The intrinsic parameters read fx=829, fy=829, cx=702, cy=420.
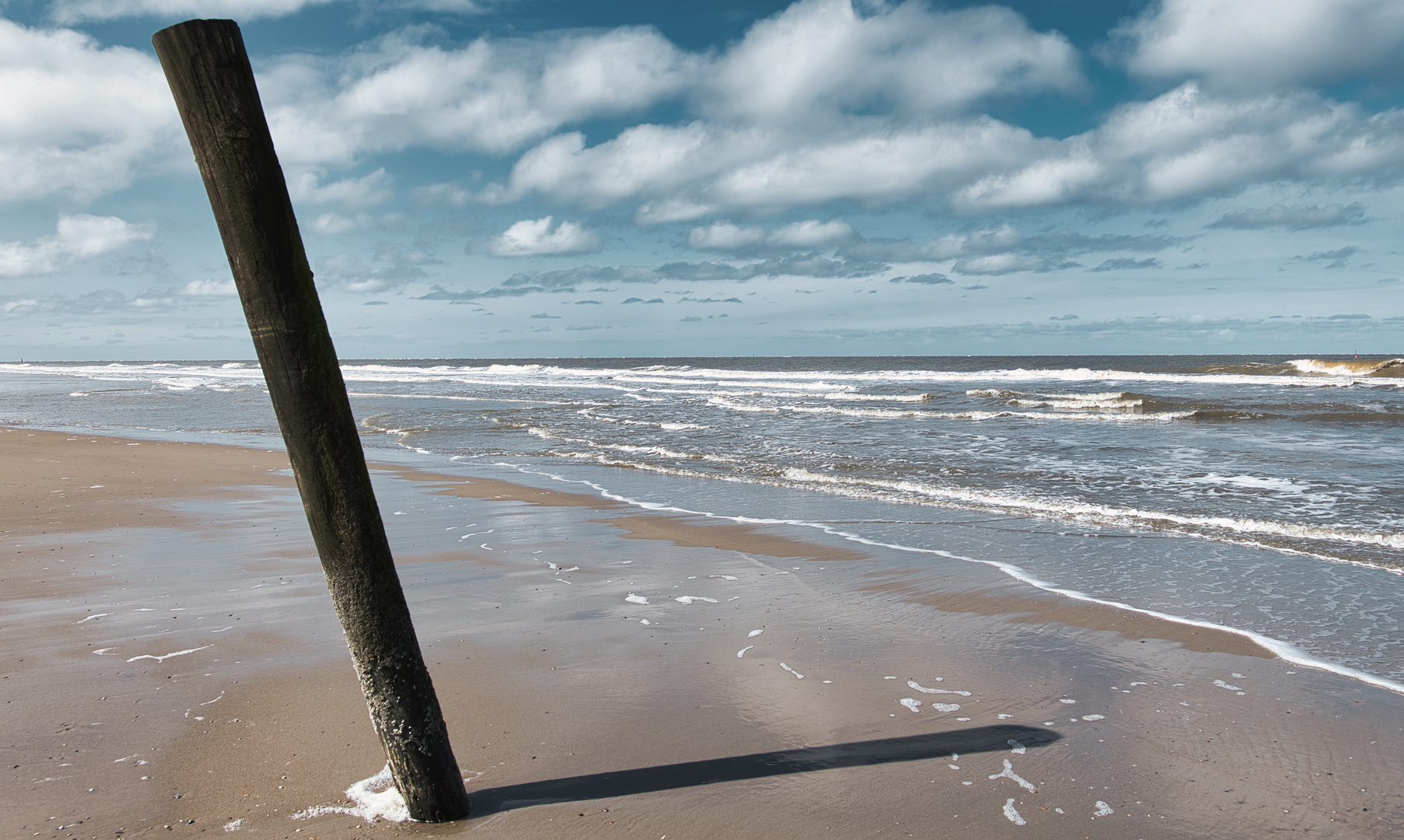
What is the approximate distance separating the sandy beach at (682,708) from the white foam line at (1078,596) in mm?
146

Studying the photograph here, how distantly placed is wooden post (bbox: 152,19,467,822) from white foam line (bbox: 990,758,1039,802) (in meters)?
2.16

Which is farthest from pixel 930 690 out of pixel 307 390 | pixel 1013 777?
pixel 307 390

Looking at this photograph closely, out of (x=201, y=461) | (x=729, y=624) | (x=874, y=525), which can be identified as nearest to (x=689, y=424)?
(x=201, y=461)

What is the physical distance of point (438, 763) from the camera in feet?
9.62

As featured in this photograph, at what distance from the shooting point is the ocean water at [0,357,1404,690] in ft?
22.2

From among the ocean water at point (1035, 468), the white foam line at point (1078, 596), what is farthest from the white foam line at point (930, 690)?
the ocean water at point (1035, 468)

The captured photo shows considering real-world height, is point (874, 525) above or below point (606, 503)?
below

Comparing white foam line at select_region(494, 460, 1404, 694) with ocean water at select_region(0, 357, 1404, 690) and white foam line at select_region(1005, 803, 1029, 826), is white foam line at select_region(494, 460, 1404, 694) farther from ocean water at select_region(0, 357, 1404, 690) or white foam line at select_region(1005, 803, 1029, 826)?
white foam line at select_region(1005, 803, 1029, 826)

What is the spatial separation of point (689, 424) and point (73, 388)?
40.7m

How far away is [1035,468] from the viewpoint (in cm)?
1375

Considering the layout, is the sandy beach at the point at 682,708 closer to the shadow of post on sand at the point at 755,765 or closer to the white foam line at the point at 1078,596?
the shadow of post on sand at the point at 755,765

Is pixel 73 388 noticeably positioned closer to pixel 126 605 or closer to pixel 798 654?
pixel 126 605

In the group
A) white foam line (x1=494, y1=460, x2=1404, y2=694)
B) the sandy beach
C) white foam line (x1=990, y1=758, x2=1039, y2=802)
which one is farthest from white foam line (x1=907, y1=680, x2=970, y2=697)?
white foam line (x1=494, y1=460, x2=1404, y2=694)

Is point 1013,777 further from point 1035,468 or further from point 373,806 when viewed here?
point 1035,468
